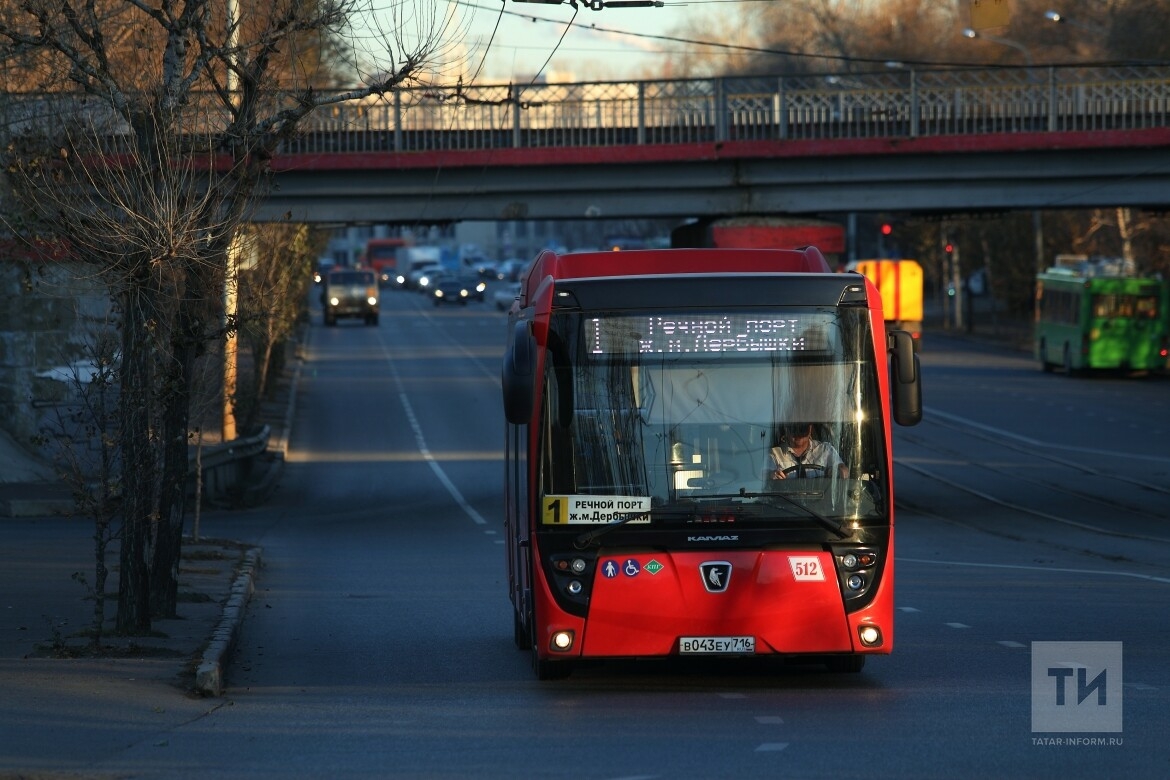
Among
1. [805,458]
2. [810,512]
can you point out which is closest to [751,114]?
[805,458]

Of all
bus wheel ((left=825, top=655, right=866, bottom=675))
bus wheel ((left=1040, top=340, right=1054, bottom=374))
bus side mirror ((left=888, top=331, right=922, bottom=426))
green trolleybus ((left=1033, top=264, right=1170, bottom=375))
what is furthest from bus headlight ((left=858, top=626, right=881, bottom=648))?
bus wheel ((left=1040, top=340, right=1054, bottom=374))

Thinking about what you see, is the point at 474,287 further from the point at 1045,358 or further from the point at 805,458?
the point at 805,458

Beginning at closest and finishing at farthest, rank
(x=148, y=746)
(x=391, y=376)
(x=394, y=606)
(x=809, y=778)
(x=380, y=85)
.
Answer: (x=809, y=778) → (x=148, y=746) → (x=380, y=85) → (x=394, y=606) → (x=391, y=376)

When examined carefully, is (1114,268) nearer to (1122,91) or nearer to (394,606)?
(1122,91)

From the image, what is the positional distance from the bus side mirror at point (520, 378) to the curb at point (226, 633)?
2.38 metres

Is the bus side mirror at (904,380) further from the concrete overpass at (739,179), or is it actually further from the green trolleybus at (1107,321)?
the green trolleybus at (1107,321)

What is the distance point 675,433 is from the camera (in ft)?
32.1

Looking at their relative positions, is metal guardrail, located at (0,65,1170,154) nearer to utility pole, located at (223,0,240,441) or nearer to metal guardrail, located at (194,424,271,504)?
utility pole, located at (223,0,240,441)

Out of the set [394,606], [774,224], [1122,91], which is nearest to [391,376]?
[774,224]

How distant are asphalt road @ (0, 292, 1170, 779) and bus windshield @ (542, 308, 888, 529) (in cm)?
118

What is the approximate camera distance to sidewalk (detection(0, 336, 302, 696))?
10.7 metres

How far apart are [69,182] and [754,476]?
237 inches

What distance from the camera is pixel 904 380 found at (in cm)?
977

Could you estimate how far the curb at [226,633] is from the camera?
9.86m
